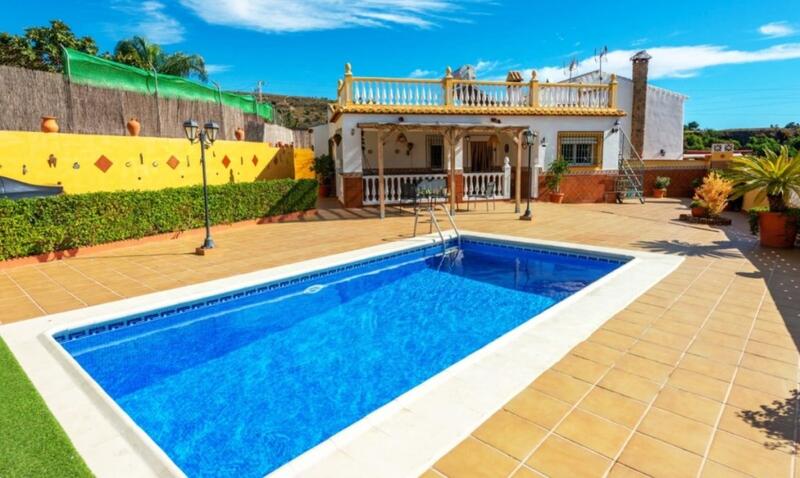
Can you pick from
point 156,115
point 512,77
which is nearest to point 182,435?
point 156,115

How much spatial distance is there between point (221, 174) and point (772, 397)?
13.4 m

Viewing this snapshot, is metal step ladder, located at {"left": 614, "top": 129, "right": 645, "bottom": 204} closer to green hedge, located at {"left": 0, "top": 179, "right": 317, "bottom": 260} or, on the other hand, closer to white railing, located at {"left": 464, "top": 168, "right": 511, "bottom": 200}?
white railing, located at {"left": 464, "top": 168, "right": 511, "bottom": 200}

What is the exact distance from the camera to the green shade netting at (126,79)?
11500 mm

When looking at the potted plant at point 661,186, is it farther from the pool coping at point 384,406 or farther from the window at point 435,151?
the pool coping at point 384,406

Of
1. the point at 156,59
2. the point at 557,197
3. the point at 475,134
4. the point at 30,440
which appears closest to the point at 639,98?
the point at 557,197

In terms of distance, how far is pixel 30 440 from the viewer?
2.81 metres

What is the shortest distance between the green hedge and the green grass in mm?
5758

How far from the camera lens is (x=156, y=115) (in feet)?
44.5

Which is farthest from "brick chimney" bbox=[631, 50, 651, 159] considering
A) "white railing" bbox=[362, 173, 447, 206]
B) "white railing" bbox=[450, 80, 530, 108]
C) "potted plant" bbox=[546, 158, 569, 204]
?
"white railing" bbox=[362, 173, 447, 206]

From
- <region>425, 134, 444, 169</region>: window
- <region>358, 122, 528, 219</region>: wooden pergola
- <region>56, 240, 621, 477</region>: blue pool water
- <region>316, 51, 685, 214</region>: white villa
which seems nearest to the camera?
<region>56, 240, 621, 477</region>: blue pool water

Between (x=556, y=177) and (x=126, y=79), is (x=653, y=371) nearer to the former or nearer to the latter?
(x=556, y=177)

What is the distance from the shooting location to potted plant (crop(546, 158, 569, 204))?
16297 mm

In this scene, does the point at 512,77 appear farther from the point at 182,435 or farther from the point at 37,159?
the point at 182,435

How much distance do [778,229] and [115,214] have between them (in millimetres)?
13749
